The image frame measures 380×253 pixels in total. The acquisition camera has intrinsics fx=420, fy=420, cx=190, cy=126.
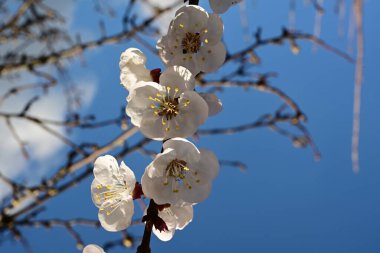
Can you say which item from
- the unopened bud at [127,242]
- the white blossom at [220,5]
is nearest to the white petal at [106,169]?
the white blossom at [220,5]

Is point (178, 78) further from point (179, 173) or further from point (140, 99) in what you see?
point (179, 173)

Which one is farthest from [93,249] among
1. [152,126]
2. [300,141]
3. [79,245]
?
[300,141]

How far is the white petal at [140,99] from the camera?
0.96 m

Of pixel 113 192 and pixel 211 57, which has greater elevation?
pixel 211 57

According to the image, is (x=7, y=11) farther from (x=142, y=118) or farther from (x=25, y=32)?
(x=142, y=118)

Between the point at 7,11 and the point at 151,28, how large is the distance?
1086mm

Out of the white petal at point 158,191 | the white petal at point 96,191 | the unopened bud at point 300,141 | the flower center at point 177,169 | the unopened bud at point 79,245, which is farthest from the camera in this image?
the unopened bud at point 300,141

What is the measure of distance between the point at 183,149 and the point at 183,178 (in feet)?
0.33

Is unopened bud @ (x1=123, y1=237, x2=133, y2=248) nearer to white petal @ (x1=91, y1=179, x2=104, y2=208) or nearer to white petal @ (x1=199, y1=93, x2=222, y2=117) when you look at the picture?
white petal @ (x1=91, y1=179, x2=104, y2=208)

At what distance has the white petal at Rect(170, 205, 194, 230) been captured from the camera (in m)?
0.94

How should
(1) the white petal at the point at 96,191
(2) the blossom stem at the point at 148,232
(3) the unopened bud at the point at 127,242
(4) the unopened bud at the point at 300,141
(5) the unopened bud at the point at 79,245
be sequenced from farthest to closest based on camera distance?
(4) the unopened bud at the point at 300,141
(5) the unopened bud at the point at 79,245
(3) the unopened bud at the point at 127,242
(1) the white petal at the point at 96,191
(2) the blossom stem at the point at 148,232

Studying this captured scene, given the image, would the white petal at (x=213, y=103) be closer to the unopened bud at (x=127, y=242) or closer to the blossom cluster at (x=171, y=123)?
the blossom cluster at (x=171, y=123)

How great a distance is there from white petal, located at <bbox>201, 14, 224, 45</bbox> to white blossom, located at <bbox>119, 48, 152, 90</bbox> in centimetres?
18

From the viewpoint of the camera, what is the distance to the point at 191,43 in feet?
3.57
